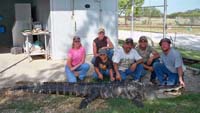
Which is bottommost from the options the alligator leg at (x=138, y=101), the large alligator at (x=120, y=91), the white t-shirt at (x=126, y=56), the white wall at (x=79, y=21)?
the alligator leg at (x=138, y=101)

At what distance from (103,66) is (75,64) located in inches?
22.7

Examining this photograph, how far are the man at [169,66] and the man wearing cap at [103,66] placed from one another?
0.89 m

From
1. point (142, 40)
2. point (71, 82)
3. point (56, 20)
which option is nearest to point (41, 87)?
point (71, 82)

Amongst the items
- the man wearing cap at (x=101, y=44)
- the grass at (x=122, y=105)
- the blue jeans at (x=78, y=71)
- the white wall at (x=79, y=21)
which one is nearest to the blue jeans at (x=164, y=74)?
the grass at (x=122, y=105)

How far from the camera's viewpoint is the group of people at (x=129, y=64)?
6031 millimetres

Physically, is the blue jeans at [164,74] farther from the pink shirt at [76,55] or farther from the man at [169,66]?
the pink shirt at [76,55]

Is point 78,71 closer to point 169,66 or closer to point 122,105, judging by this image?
point 122,105

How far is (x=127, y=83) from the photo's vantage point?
5652 mm

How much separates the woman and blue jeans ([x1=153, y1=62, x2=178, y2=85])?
1410 mm

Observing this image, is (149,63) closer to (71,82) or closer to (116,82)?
(116,82)

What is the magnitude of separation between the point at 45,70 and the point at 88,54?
2.29m

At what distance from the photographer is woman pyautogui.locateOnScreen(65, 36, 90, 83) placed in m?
6.41

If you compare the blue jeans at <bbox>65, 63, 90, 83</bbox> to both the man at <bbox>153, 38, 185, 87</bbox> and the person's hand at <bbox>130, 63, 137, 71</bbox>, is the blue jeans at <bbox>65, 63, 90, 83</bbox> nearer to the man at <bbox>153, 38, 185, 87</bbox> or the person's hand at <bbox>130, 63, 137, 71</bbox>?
the person's hand at <bbox>130, 63, 137, 71</bbox>

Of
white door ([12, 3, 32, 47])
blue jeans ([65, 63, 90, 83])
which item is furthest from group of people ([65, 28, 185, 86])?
white door ([12, 3, 32, 47])
